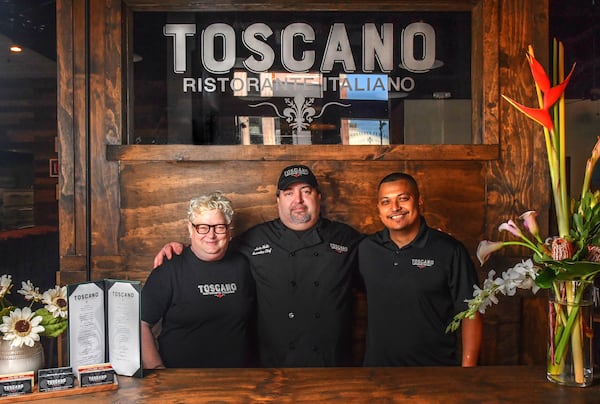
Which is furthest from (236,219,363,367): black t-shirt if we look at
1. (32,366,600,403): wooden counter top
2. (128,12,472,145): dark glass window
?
(32,366,600,403): wooden counter top

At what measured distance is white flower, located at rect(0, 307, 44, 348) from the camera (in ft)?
5.69

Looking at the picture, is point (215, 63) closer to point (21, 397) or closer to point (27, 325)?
point (27, 325)

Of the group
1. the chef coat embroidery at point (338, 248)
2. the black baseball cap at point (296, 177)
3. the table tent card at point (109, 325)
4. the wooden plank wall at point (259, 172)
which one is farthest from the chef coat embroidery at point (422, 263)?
the table tent card at point (109, 325)

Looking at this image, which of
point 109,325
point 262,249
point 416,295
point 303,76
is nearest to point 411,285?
point 416,295

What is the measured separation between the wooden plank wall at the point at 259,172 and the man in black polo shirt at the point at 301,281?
3.4 inches

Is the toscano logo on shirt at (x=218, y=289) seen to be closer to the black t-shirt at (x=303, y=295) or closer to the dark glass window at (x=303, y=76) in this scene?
the black t-shirt at (x=303, y=295)

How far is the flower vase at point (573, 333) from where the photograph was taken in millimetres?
1748

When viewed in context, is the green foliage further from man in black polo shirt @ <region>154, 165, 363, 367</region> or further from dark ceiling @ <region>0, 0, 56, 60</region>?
dark ceiling @ <region>0, 0, 56, 60</region>

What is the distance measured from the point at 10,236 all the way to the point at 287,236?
→ 1953mm

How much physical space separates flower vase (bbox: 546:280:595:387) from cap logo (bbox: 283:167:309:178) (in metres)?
1.23

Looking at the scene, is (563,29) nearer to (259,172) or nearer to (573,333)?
(259,172)

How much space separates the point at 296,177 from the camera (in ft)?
8.70

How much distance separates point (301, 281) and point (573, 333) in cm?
124

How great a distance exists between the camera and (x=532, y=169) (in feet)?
8.97
